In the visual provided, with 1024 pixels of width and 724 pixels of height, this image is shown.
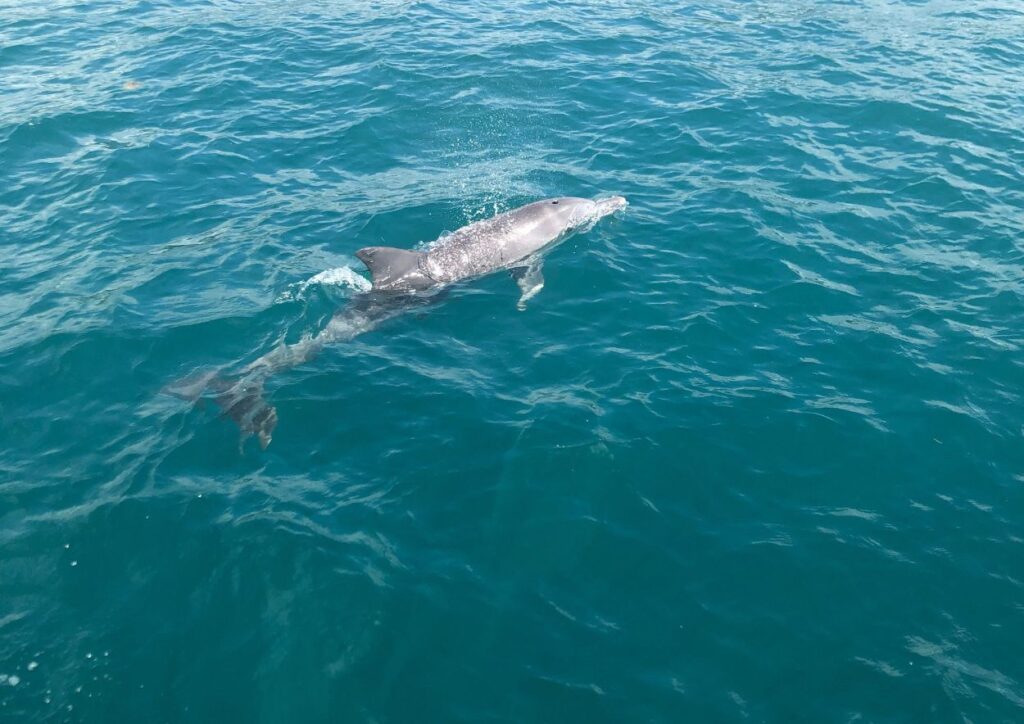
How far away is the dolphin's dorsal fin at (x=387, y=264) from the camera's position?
18.4 m

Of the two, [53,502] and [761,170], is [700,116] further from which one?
[53,502]

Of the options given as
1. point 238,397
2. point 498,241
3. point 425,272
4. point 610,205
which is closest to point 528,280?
point 498,241

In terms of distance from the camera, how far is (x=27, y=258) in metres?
20.6

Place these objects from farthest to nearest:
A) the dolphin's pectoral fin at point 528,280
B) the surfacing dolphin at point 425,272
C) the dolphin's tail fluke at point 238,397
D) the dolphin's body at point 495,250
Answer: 1. the dolphin's pectoral fin at point 528,280
2. the dolphin's body at point 495,250
3. the surfacing dolphin at point 425,272
4. the dolphin's tail fluke at point 238,397

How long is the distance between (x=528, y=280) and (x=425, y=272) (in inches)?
103

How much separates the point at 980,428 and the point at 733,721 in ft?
28.3

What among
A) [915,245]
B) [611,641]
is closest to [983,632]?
[611,641]

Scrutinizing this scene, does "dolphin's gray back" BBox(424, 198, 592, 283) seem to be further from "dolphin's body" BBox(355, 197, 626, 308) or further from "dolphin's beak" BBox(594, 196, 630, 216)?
"dolphin's beak" BBox(594, 196, 630, 216)

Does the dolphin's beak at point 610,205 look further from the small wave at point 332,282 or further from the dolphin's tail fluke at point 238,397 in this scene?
the dolphin's tail fluke at point 238,397

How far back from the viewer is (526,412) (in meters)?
15.5

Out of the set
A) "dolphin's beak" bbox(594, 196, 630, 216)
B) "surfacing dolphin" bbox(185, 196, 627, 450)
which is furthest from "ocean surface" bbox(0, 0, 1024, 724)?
"dolphin's beak" bbox(594, 196, 630, 216)

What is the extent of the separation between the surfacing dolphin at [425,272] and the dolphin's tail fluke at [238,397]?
0.06 ft

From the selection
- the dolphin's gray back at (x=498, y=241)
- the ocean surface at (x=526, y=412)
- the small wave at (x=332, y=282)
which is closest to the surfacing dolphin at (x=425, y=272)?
the dolphin's gray back at (x=498, y=241)

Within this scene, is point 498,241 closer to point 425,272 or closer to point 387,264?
point 425,272
